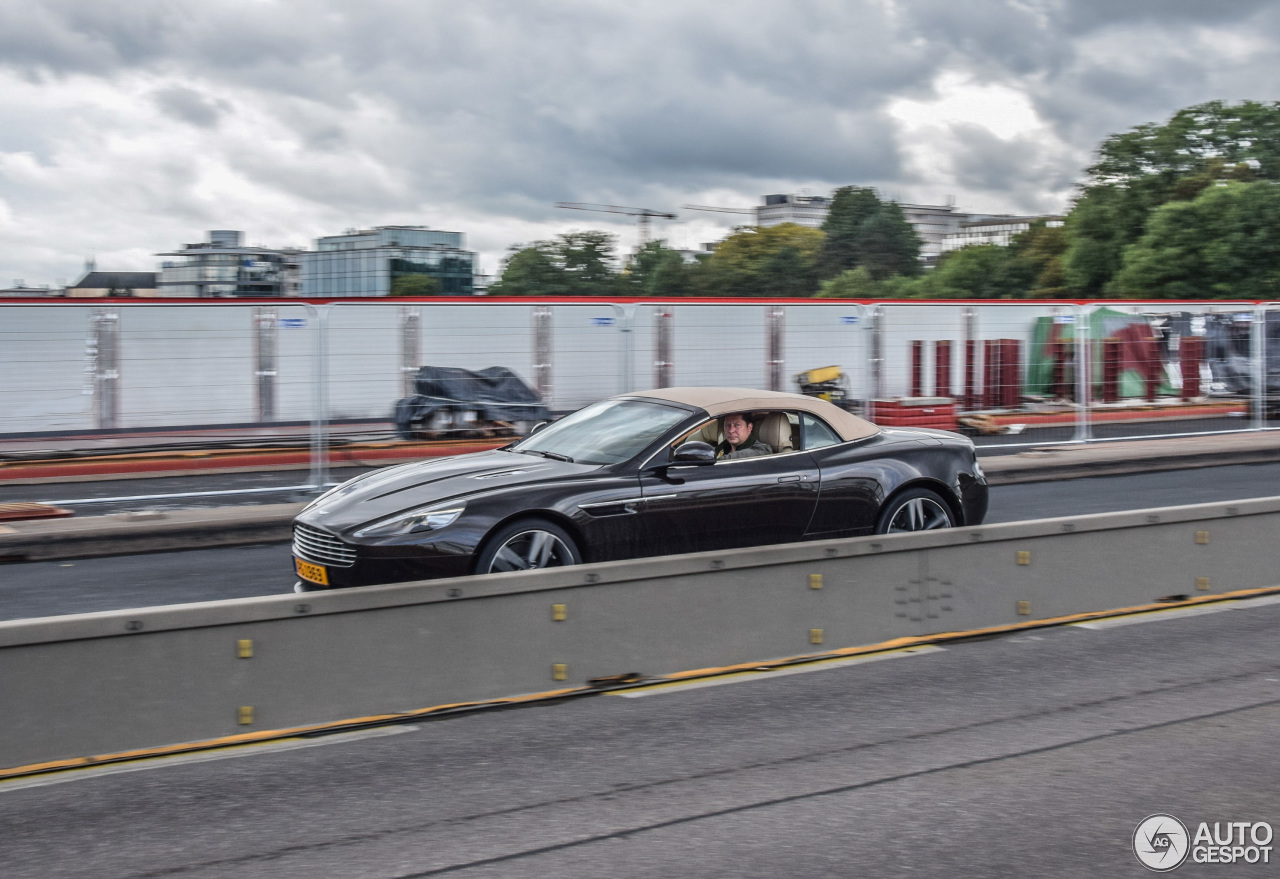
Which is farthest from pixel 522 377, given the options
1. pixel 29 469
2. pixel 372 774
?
pixel 372 774

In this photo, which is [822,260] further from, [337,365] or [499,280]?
[337,365]

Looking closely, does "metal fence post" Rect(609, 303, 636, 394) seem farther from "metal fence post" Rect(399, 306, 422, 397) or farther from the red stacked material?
the red stacked material

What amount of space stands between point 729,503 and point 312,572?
8.29 feet

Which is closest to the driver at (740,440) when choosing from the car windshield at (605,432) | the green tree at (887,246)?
the car windshield at (605,432)

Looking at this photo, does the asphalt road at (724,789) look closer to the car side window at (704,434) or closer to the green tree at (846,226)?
the car side window at (704,434)

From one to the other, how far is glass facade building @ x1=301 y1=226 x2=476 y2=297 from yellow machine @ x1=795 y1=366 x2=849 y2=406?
101617 millimetres

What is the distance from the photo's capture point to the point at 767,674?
6.55 meters

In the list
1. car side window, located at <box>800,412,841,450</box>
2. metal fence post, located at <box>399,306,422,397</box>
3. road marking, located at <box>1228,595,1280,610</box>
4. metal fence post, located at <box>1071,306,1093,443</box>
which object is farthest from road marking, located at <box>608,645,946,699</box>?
metal fence post, located at <box>1071,306,1093,443</box>

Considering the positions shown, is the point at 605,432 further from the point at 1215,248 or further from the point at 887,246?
the point at 887,246

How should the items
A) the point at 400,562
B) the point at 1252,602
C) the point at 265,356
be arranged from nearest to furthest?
the point at 400,562
the point at 1252,602
the point at 265,356

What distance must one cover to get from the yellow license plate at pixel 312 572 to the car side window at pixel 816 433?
3.18m

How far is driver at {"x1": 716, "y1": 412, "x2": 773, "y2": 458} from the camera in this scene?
819 centimetres

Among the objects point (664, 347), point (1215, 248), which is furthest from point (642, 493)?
point (1215, 248)

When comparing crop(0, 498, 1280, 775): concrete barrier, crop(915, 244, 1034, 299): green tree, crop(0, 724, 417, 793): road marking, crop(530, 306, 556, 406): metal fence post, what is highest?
crop(915, 244, 1034, 299): green tree
